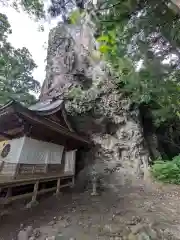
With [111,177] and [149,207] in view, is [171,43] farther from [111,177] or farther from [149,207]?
[111,177]

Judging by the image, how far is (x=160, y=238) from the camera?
5.07 meters

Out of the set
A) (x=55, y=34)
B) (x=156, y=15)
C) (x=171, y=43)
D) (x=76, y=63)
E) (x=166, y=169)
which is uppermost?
(x=55, y=34)

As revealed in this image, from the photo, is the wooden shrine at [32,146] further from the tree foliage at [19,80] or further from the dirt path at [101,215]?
the tree foliage at [19,80]

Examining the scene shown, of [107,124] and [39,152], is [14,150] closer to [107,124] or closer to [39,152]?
[39,152]

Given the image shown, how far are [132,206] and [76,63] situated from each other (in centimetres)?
1334

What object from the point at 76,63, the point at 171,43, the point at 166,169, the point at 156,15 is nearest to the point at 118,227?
the point at 171,43

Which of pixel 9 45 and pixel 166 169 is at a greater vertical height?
pixel 9 45

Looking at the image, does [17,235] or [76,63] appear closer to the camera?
[17,235]

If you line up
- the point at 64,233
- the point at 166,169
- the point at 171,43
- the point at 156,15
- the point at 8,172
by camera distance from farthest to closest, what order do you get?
the point at 166,169, the point at 8,172, the point at 64,233, the point at 171,43, the point at 156,15

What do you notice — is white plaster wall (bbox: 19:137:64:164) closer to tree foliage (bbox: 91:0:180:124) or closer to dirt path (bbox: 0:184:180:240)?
dirt path (bbox: 0:184:180:240)

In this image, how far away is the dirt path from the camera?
5.57m

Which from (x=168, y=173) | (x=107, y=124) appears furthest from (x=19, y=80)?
(x=168, y=173)

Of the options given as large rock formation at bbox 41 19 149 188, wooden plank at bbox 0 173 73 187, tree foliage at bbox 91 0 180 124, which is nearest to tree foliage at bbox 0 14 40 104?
large rock formation at bbox 41 19 149 188

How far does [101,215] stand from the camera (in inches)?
270
